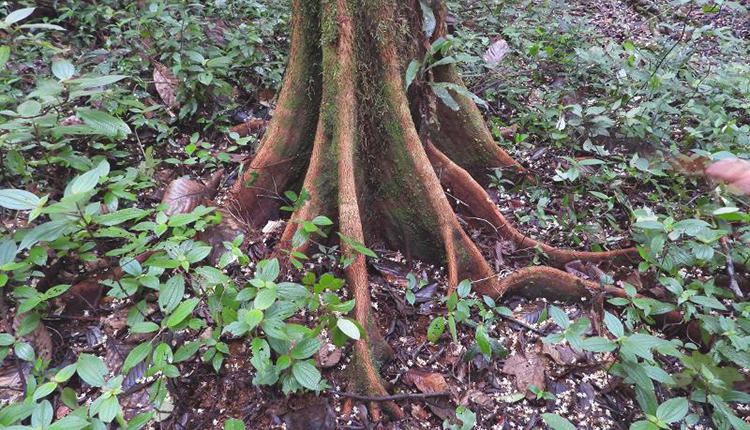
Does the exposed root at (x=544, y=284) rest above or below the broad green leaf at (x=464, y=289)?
below

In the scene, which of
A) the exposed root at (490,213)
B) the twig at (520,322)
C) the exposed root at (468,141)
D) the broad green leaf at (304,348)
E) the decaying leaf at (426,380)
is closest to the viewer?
the broad green leaf at (304,348)

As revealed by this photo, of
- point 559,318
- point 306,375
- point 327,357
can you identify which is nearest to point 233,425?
point 306,375

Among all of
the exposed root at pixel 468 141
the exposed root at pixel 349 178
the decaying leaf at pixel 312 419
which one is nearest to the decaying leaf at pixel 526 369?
the exposed root at pixel 349 178

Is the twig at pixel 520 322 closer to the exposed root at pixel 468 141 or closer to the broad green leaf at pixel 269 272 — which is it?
the exposed root at pixel 468 141

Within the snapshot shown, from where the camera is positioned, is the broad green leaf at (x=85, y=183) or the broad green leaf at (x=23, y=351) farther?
the broad green leaf at (x=23, y=351)

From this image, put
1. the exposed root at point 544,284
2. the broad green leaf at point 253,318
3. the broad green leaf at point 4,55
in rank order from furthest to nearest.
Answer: the exposed root at point 544,284
the broad green leaf at point 4,55
the broad green leaf at point 253,318

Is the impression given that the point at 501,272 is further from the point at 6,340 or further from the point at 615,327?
the point at 6,340

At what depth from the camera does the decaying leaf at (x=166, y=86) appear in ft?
14.0

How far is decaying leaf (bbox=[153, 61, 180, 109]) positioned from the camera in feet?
14.0

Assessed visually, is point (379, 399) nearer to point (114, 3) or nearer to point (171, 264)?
point (171, 264)

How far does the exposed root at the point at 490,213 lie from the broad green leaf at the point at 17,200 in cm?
A: 249

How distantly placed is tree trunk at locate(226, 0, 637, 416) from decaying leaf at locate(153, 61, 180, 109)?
144cm

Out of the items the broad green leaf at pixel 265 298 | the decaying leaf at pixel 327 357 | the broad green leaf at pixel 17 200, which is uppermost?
the broad green leaf at pixel 17 200

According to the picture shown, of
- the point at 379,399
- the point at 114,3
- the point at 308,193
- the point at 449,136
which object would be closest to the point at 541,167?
the point at 449,136
